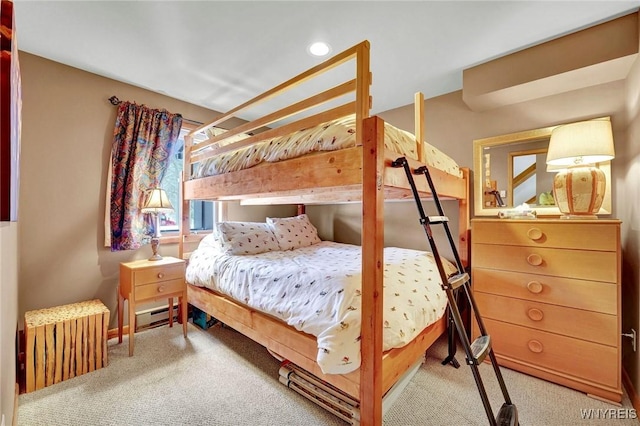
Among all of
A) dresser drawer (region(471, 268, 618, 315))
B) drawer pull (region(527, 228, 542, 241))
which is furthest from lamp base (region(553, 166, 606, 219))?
dresser drawer (region(471, 268, 618, 315))

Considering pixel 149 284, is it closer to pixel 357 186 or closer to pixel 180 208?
pixel 180 208

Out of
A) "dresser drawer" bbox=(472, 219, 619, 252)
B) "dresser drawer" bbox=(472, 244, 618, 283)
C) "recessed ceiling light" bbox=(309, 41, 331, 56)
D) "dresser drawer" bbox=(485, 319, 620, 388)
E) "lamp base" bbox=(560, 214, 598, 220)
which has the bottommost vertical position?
"dresser drawer" bbox=(485, 319, 620, 388)

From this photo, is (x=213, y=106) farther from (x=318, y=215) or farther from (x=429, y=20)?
(x=429, y=20)

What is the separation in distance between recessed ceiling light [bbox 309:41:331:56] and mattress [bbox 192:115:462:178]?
30.8 inches

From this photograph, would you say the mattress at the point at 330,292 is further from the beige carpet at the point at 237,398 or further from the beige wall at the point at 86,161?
the beige wall at the point at 86,161

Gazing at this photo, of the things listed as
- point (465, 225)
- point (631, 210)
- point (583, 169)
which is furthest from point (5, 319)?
point (631, 210)

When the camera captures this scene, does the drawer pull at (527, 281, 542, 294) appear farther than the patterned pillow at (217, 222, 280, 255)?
No

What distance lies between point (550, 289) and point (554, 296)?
46 millimetres

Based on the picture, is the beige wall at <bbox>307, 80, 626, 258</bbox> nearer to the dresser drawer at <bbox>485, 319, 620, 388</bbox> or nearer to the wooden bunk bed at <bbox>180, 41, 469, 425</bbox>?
the wooden bunk bed at <bbox>180, 41, 469, 425</bbox>

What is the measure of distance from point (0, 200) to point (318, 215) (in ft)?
11.0

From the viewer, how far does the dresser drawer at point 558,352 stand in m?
1.60

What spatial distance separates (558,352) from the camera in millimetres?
1741

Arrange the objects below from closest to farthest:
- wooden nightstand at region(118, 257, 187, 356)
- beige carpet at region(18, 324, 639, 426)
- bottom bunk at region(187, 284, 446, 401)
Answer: bottom bunk at region(187, 284, 446, 401)
beige carpet at region(18, 324, 639, 426)
wooden nightstand at region(118, 257, 187, 356)

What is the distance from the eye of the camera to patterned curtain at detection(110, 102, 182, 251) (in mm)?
2430
